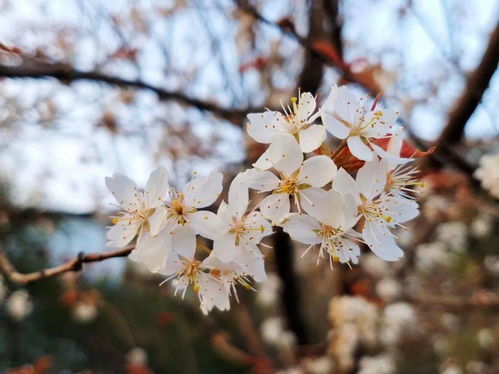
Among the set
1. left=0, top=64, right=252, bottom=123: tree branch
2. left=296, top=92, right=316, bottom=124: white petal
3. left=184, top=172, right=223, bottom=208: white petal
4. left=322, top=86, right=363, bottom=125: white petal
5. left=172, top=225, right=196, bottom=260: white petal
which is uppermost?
left=322, top=86, right=363, bottom=125: white petal

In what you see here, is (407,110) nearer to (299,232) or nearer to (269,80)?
(269,80)

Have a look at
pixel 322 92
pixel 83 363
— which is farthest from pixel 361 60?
pixel 83 363

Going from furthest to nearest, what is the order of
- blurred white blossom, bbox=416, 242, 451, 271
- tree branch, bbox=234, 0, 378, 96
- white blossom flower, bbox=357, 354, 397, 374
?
blurred white blossom, bbox=416, 242, 451, 271, white blossom flower, bbox=357, 354, 397, 374, tree branch, bbox=234, 0, 378, 96

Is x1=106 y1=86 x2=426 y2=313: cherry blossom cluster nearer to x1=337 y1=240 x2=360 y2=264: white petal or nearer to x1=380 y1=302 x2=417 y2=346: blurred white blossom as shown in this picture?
x1=337 y1=240 x2=360 y2=264: white petal

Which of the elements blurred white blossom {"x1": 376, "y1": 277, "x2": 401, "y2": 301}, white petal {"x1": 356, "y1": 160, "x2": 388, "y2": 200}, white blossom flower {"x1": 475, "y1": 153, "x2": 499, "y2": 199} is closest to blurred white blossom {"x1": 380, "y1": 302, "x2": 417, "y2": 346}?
A: blurred white blossom {"x1": 376, "y1": 277, "x2": 401, "y2": 301}

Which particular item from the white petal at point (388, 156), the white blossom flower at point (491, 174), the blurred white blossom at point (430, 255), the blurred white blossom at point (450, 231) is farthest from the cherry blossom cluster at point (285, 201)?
the blurred white blossom at point (450, 231)
